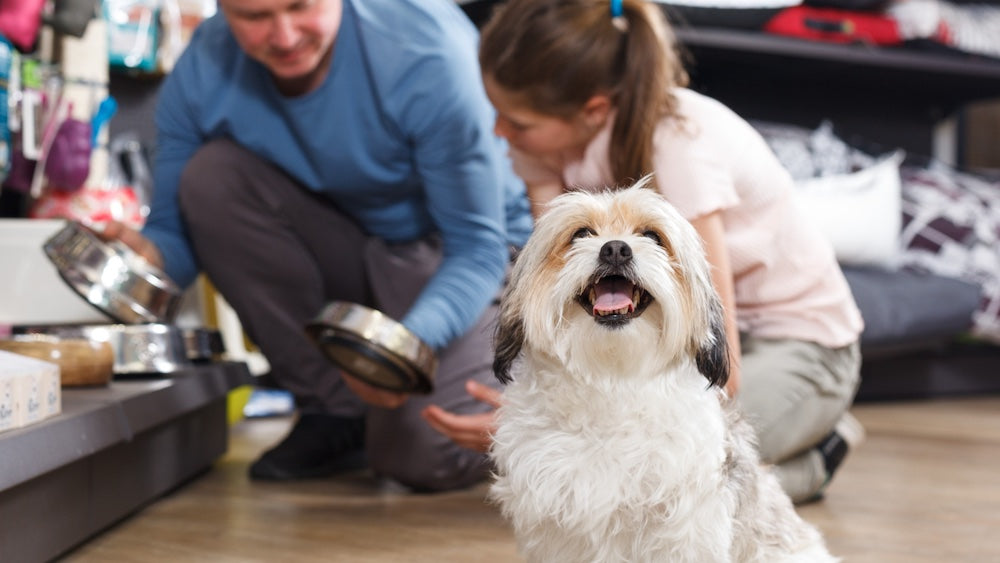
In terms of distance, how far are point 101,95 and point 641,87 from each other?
159 cm

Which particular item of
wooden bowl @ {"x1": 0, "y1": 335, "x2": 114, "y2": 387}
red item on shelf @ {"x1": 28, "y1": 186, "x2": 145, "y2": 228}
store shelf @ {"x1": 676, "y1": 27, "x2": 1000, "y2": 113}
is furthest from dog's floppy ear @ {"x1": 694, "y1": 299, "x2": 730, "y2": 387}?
store shelf @ {"x1": 676, "y1": 27, "x2": 1000, "y2": 113}

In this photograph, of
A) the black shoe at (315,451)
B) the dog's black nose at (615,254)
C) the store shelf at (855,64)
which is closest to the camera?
the dog's black nose at (615,254)

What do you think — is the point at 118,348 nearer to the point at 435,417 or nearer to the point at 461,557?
the point at 435,417

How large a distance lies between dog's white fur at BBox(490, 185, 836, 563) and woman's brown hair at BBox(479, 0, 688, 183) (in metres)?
Result: 0.54

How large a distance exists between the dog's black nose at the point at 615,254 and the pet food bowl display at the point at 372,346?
64 centimetres

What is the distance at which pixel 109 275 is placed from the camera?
1.80 metres

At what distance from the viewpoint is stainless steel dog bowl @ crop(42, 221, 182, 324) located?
5.82 feet

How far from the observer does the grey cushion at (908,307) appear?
3.12 metres

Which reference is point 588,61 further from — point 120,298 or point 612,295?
point 120,298

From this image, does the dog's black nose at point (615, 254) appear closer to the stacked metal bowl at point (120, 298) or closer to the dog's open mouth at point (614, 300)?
the dog's open mouth at point (614, 300)

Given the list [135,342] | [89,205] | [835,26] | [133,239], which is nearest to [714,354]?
[135,342]

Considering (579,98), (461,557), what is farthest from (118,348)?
(579,98)

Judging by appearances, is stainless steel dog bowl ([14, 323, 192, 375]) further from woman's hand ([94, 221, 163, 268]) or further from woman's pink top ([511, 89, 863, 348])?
woman's pink top ([511, 89, 863, 348])

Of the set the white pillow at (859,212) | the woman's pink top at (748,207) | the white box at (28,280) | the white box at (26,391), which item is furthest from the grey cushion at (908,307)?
the white box at (26,391)
